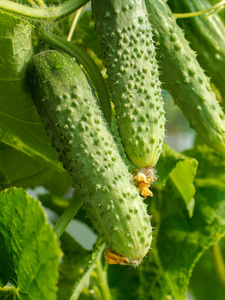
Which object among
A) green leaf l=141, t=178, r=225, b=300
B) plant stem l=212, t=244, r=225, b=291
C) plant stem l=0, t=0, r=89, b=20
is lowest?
plant stem l=212, t=244, r=225, b=291

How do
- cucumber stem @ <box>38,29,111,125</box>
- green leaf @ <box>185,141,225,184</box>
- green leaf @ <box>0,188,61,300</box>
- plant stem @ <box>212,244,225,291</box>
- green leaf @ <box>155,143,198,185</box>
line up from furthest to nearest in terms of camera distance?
plant stem @ <box>212,244,225,291</box> < green leaf @ <box>185,141,225,184</box> < green leaf @ <box>155,143,198,185</box> < cucumber stem @ <box>38,29,111,125</box> < green leaf @ <box>0,188,61,300</box>

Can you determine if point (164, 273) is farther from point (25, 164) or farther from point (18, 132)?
A: point (18, 132)

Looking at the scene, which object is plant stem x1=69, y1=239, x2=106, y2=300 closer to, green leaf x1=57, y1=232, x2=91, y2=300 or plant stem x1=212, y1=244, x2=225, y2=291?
green leaf x1=57, y1=232, x2=91, y2=300

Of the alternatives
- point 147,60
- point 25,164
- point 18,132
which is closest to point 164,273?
point 25,164

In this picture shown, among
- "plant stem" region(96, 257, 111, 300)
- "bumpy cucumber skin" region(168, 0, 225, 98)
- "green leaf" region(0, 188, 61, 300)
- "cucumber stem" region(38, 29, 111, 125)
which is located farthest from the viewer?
"plant stem" region(96, 257, 111, 300)

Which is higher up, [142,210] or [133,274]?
[142,210]

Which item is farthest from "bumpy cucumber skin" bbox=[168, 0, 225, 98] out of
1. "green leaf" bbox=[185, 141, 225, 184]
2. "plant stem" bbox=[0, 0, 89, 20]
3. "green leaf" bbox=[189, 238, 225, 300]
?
"green leaf" bbox=[189, 238, 225, 300]
